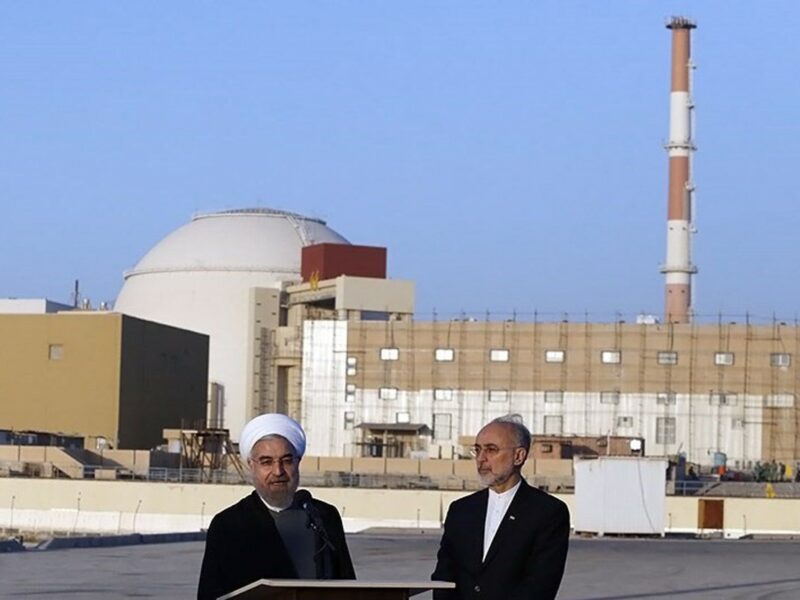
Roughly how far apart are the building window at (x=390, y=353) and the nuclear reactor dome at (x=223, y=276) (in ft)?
47.4

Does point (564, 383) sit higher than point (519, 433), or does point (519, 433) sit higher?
point (564, 383)

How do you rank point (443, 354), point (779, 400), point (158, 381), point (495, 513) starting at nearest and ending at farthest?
point (495, 513), point (779, 400), point (443, 354), point (158, 381)

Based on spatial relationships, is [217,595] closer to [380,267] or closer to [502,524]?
[502,524]

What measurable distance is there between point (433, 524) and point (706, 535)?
1216 centimetres

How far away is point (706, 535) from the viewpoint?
176 ft

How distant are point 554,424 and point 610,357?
4.08 metres

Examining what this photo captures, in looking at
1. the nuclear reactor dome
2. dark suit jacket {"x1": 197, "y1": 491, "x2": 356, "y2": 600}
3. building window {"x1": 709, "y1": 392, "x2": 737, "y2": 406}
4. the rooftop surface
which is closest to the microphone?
dark suit jacket {"x1": 197, "y1": 491, "x2": 356, "y2": 600}

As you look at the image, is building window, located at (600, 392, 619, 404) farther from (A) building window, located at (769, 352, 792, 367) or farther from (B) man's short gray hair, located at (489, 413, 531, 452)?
(B) man's short gray hair, located at (489, 413, 531, 452)

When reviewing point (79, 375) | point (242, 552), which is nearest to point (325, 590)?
point (242, 552)

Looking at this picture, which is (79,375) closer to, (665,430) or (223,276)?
(223,276)

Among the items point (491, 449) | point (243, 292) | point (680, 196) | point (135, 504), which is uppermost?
point (680, 196)

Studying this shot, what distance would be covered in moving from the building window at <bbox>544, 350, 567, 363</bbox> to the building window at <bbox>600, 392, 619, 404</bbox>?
247 centimetres

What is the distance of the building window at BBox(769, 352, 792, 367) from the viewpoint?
264 ft

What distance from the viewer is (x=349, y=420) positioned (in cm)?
8325
